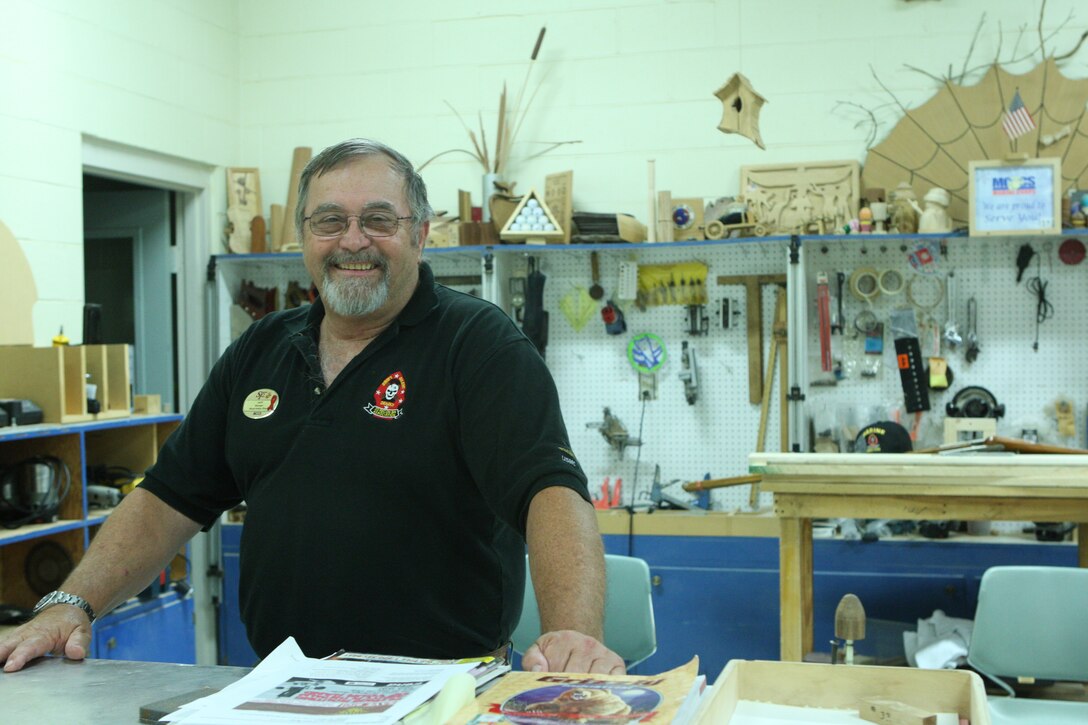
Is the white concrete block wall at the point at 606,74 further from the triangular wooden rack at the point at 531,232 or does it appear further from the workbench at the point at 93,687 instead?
the workbench at the point at 93,687

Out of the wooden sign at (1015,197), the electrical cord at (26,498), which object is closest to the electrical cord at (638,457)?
the wooden sign at (1015,197)

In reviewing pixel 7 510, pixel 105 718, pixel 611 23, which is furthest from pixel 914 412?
pixel 105 718

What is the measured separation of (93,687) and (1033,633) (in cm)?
240

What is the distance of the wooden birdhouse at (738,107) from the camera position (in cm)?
404

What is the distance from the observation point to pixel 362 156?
1.88 m

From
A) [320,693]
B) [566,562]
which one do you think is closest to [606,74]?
[566,562]

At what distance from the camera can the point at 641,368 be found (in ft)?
15.3

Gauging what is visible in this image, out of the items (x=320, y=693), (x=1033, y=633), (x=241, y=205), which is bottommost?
(x=1033, y=633)

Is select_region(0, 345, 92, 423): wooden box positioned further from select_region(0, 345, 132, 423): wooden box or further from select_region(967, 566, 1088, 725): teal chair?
select_region(967, 566, 1088, 725): teal chair

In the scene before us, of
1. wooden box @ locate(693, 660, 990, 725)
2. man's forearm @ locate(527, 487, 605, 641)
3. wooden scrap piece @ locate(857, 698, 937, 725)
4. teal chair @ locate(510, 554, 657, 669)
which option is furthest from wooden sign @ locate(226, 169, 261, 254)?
wooden scrap piece @ locate(857, 698, 937, 725)

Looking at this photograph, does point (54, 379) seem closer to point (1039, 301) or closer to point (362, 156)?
point (362, 156)

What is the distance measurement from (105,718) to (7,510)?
2214 millimetres

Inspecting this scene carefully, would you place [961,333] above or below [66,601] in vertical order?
above

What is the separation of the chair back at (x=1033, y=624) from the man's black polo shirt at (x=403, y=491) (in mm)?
1647
